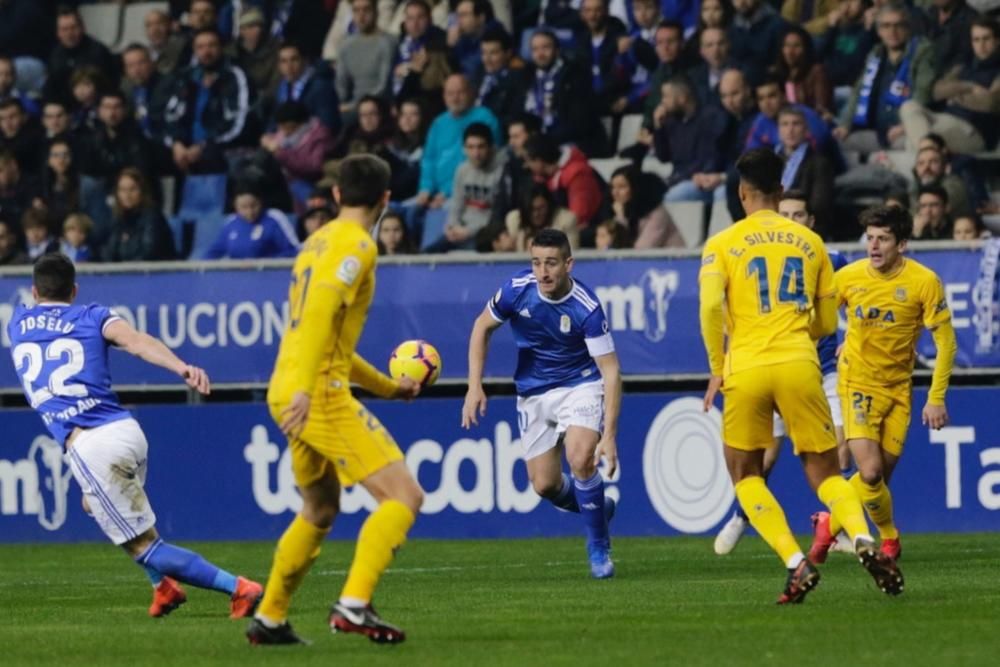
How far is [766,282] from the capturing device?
10.6 meters

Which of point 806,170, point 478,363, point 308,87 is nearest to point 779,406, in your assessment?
point 478,363

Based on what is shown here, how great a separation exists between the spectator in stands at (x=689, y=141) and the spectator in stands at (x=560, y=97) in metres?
1.00

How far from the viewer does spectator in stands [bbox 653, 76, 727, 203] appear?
1977 cm

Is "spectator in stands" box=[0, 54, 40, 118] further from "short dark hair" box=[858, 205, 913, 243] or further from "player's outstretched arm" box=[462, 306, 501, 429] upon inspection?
"short dark hair" box=[858, 205, 913, 243]

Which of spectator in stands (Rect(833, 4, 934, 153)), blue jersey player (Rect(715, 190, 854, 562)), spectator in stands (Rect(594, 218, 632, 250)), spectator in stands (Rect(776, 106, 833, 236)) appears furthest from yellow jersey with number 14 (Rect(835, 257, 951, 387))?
spectator in stands (Rect(833, 4, 934, 153))

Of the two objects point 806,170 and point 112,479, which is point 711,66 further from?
point 112,479

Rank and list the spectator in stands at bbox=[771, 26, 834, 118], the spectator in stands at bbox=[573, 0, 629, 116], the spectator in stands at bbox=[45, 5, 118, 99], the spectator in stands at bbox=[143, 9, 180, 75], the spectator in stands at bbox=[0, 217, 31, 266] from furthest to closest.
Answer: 1. the spectator in stands at bbox=[45, 5, 118, 99]
2. the spectator in stands at bbox=[143, 9, 180, 75]
3. the spectator in stands at bbox=[573, 0, 629, 116]
4. the spectator in stands at bbox=[0, 217, 31, 266]
5. the spectator in stands at bbox=[771, 26, 834, 118]

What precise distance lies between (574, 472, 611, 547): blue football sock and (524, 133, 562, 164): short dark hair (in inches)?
253

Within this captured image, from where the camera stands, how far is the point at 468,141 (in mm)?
20125

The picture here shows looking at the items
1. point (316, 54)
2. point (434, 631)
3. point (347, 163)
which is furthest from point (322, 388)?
point (316, 54)

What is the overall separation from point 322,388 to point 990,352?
9.41 metres

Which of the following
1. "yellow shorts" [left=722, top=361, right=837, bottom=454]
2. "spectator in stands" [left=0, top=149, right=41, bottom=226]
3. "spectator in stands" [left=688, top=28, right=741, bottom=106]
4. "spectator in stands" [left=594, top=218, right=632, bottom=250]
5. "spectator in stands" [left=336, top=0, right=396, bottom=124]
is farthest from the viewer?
"spectator in stands" [left=336, top=0, right=396, bottom=124]

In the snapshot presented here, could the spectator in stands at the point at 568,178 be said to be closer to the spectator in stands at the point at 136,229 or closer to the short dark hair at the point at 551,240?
the spectator in stands at the point at 136,229

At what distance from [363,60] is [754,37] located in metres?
4.45
